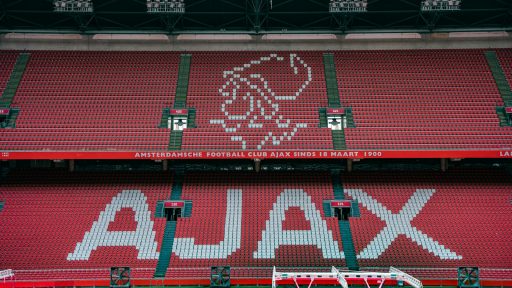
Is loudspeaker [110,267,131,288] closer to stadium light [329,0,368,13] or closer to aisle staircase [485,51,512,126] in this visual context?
stadium light [329,0,368,13]

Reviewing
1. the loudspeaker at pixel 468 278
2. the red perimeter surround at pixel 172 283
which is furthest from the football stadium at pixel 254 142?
the loudspeaker at pixel 468 278

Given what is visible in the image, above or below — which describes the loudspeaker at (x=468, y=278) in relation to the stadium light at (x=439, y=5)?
below

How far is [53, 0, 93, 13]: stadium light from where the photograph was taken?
1151 inches

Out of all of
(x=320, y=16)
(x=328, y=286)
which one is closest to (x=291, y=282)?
(x=328, y=286)

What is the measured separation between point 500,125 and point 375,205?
915cm

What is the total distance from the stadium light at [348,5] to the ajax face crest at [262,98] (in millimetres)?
4168

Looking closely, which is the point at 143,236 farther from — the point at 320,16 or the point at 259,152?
the point at 320,16

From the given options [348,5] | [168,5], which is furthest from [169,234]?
[348,5]

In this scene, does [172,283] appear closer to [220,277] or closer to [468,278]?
[220,277]

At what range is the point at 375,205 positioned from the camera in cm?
2598

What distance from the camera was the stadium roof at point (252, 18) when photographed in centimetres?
3067

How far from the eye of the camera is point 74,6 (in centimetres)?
2964

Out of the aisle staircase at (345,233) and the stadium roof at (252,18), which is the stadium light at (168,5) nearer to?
the stadium roof at (252,18)

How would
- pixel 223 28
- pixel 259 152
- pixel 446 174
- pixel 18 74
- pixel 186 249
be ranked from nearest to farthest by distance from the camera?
1. pixel 186 249
2. pixel 259 152
3. pixel 446 174
4. pixel 18 74
5. pixel 223 28
